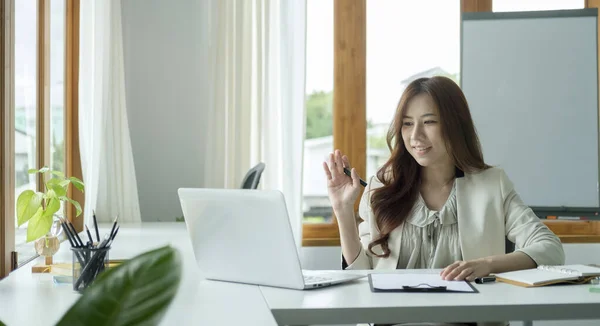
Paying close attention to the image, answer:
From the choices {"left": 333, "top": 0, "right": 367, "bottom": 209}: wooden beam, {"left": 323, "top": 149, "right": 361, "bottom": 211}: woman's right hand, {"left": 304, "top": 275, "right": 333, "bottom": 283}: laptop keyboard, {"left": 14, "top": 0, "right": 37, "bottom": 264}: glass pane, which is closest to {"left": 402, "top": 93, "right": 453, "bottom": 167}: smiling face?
{"left": 323, "top": 149, "right": 361, "bottom": 211}: woman's right hand

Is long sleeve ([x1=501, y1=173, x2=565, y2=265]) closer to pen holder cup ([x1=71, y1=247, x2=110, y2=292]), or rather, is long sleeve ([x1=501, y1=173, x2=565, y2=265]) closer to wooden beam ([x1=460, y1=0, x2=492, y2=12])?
pen holder cup ([x1=71, y1=247, x2=110, y2=292])

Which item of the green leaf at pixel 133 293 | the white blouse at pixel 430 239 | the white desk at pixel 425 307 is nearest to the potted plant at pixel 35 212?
the white desk at pixel 425 307

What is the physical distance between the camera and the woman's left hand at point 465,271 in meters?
1.80

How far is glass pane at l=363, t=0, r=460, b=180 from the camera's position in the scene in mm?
4230

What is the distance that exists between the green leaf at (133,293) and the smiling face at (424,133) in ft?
6.76

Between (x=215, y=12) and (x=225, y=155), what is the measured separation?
84cm

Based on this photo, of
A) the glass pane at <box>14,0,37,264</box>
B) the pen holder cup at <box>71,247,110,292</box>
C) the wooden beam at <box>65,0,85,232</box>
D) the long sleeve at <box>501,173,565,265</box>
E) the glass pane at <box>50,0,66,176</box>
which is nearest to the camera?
the pen holder cup at <box>71,247,110,292</box>

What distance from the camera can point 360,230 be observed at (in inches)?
95.2

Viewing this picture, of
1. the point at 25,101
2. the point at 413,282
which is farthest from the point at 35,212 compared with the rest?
the point at 413,282

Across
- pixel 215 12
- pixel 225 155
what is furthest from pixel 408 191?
pixel 215 12

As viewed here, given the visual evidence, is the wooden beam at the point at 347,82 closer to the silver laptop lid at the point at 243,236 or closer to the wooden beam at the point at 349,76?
the wooden beam at the point at 349,76

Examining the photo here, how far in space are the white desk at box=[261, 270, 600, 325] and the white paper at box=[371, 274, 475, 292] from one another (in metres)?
0.05

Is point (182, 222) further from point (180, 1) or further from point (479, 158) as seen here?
point (479, 158)

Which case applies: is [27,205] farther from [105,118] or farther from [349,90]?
[349,90]
